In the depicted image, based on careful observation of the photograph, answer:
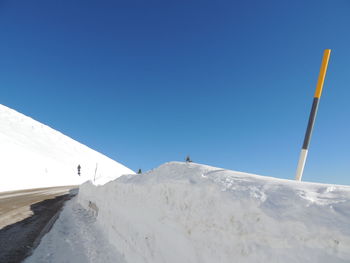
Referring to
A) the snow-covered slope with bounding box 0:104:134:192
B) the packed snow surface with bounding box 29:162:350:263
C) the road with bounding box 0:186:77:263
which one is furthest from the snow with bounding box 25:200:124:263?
the snow-covered slope with bounding box 0:104:134:192

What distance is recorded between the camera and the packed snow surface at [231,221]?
88.9 inches

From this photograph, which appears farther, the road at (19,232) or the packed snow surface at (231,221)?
the road at (19,232)

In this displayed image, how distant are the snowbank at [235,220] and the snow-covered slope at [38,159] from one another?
42.6 ft

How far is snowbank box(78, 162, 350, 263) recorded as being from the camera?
225 cm

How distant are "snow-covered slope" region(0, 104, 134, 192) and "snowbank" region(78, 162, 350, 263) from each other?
12997 millimetres

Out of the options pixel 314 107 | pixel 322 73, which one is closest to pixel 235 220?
pixel 314 107

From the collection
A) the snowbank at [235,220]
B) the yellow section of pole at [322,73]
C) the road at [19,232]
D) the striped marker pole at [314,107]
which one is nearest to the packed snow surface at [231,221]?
the snowbank at [235,220]

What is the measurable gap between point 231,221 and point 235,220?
73 millimetres

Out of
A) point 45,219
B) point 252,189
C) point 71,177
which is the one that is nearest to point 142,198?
point 252,189

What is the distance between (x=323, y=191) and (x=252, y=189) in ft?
3.05

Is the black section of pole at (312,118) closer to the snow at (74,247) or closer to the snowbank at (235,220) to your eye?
the snowbank at (235,220)

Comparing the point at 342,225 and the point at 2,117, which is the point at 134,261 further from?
the point at 2,117

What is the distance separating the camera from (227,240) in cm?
292

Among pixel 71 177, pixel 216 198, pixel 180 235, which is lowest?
pixel 71 177
